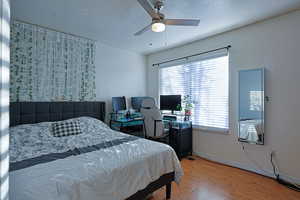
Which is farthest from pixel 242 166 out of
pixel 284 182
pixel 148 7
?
pixel 148 7

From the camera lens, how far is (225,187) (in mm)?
2238

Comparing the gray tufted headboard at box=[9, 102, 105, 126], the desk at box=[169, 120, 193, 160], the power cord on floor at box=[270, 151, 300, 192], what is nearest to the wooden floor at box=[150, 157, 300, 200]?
the power cord on floor at box=[270, 151, 300, 192]

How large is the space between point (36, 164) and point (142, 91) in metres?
3.36

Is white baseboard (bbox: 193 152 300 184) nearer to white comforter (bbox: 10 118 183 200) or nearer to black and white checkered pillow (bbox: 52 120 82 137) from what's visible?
white comforter (bbox: 10 118 183 200)

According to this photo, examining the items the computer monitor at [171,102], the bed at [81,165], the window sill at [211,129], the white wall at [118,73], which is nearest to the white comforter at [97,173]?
the bed at [81,165]

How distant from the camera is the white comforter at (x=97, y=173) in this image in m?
1.08

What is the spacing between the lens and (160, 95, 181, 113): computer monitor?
3.62 meters

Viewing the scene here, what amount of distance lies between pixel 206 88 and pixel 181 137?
1.17 metres

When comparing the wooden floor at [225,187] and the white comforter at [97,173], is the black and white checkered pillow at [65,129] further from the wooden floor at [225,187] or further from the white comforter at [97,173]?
the wooden floor at [225,187]

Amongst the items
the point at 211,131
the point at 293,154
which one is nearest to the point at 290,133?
the point at 293,154

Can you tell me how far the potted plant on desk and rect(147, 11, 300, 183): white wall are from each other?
76 centimetres

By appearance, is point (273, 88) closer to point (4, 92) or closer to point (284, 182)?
point (284, 182)

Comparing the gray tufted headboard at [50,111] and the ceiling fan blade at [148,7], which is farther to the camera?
the gray tufted headboard at [50,111]

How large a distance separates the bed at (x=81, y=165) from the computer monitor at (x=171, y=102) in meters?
1.72
